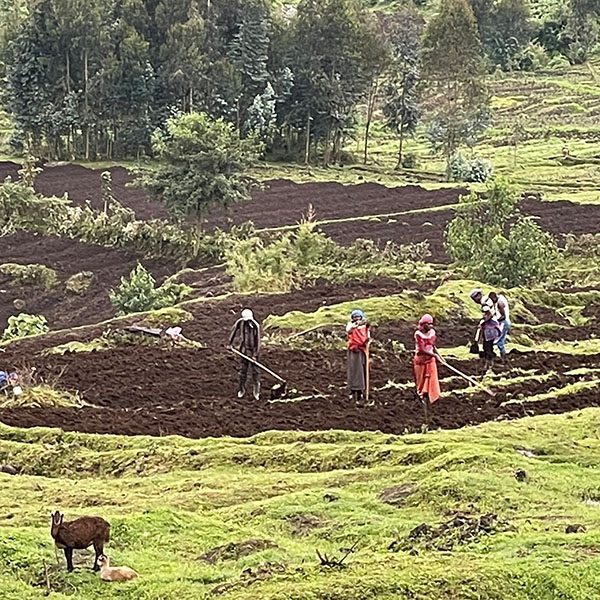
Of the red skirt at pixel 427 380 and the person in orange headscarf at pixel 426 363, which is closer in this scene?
the person in orange headscarf at pixel 426 363

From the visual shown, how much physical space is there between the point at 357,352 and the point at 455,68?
157 ft

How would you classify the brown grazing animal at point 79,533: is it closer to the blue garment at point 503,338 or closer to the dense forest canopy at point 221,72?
the blue garment at point 503,338

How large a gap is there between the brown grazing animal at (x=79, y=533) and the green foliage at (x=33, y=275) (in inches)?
1091

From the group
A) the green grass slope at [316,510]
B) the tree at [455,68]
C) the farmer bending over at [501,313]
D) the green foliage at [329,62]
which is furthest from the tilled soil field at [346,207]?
the green grass slope at [316,510]

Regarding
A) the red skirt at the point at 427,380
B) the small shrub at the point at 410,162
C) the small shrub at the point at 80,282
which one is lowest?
the small shrub at the point at 80,282

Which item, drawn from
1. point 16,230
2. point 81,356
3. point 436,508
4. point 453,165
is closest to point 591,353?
point 81,356

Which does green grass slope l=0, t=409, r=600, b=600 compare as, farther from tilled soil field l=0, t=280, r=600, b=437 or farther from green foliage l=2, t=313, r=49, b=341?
green foliage l=2, t=313, r=49, b=341

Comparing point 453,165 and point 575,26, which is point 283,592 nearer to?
point 453,165

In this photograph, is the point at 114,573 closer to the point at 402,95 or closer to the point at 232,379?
the point at 232,379

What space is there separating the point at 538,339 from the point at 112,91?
41613 millimetres

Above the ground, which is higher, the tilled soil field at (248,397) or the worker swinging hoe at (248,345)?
the worker swinging hoe at (248,345)

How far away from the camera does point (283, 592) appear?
8.58m

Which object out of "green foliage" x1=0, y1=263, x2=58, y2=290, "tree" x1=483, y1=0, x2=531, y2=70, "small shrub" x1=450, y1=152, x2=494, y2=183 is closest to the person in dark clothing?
"green foliage" x1=0, y1=263, x2=58, y2=290

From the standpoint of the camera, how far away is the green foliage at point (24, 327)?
29.3 meters
